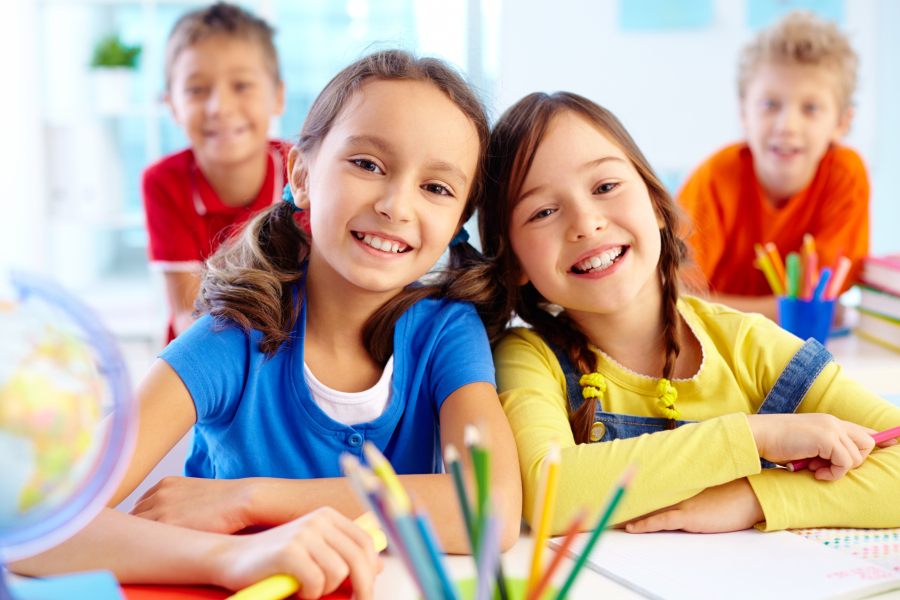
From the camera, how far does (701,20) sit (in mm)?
2951

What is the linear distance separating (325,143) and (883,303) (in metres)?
1.11

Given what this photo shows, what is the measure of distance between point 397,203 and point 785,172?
1.18 meters

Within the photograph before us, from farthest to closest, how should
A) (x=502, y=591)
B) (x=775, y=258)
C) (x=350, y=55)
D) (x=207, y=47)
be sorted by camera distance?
1. (x=207, y=47)
2. (x=775, y=258)
3. (x=350, y=55)
4. (x=502, y=591)

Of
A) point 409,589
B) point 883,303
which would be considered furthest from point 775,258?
point 409,589

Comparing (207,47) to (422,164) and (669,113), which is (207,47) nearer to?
(422,164)

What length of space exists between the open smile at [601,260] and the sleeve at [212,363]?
0.40 meters

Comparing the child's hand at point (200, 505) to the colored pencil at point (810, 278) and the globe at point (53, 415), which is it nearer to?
the globe at point (53, 415)

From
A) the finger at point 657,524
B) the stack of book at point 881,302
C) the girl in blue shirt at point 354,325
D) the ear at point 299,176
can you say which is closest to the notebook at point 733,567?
the finger at point 657,524

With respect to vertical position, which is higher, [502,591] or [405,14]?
[405,14]

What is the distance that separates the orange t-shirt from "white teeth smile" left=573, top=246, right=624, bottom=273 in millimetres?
801

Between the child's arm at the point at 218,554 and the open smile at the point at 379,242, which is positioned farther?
the open smile at the point at 379,242

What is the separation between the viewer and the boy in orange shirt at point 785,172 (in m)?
1.59

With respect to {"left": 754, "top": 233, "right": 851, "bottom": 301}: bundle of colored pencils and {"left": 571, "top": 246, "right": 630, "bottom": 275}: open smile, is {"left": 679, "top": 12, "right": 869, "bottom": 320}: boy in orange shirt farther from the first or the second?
{"left": 571, "top": 246, "right": 630, "bottom": 275}: open smile

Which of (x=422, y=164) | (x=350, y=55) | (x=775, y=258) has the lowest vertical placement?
(x=775, y=258)
